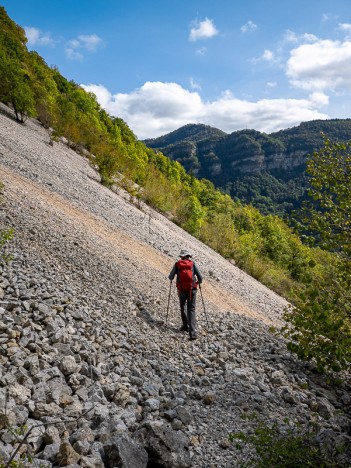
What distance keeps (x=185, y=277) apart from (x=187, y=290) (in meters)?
0.30

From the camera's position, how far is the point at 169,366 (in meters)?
6.44

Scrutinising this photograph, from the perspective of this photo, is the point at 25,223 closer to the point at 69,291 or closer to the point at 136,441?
the point at 69,291

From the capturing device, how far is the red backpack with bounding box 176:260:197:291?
8.23 metres

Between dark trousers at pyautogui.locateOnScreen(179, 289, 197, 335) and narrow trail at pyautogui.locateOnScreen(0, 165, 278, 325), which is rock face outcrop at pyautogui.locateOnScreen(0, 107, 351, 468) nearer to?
narrow trail at pyautogui.locateOnScreen(0, 165, 278, 325)

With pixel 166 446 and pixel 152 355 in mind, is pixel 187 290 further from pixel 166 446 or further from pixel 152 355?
pixel 166 446

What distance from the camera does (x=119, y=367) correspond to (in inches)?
230

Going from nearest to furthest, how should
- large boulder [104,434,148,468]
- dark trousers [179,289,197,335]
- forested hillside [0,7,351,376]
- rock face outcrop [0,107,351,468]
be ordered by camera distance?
Result: 1. large boulder [104,434,148,468]
2. rock face outcrop [0,107,351,468]
3. forested hillside [0,7,351,376]
4. dark trousers [179,289,197,335]

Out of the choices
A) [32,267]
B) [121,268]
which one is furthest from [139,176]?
[32,267]

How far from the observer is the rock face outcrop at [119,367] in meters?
4.23

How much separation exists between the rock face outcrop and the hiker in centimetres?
36

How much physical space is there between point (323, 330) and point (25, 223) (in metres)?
7.43

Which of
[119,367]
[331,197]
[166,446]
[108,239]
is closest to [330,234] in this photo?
[331,197]

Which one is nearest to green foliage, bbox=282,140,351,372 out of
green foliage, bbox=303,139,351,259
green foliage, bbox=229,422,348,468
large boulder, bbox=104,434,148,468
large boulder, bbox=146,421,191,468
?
green foliage, bbox=303,139,351,259

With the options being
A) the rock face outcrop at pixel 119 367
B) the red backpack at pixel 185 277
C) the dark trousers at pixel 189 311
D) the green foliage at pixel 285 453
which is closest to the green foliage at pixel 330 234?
the rock face outcrop at pixel 119 367
